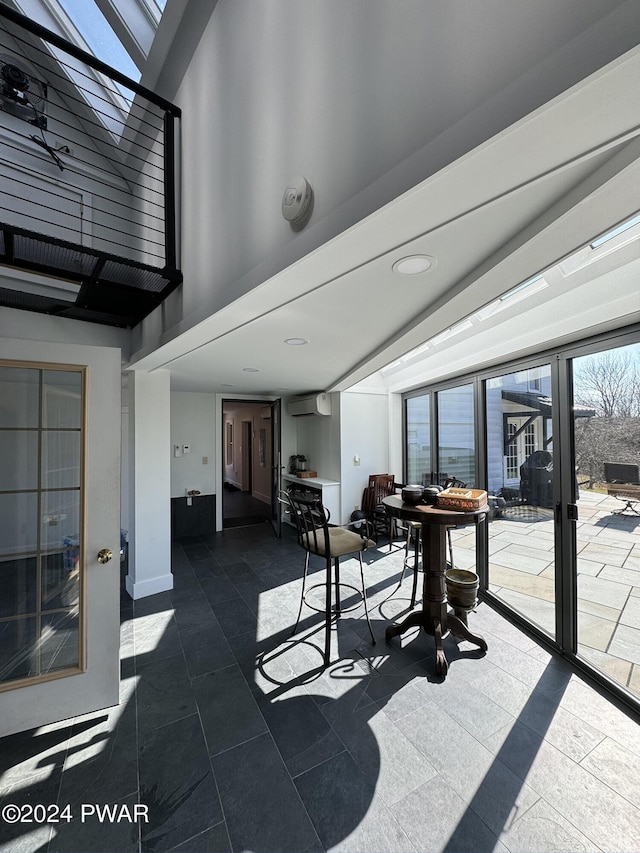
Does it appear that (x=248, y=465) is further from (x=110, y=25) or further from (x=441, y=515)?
(x=110, y=25)

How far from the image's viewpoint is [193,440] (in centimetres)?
536

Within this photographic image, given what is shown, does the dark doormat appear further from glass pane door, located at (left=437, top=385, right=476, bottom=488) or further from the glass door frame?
the glass door frame

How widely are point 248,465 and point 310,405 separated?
14.3 feet

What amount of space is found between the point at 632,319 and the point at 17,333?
14.6 ft

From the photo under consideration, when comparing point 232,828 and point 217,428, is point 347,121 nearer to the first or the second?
point 232,828

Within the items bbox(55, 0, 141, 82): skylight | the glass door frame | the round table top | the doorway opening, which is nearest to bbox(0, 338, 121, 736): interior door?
the round table top

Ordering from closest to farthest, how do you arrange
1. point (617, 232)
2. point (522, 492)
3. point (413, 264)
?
point (413, 264) → point (617, 232) → point (522, 492)

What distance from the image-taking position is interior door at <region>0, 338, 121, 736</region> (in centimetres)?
189

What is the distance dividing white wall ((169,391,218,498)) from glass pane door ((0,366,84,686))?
3.28 meters

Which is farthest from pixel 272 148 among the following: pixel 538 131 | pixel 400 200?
pixel 538 131

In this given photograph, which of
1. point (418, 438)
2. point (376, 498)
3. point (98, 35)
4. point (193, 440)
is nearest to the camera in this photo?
point (98, 35)

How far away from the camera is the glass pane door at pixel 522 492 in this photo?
2.59 metres

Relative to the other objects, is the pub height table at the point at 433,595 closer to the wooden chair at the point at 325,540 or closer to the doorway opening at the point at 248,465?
the wooden chair at the point at 325,540

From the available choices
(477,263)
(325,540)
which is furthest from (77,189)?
(325,540)
